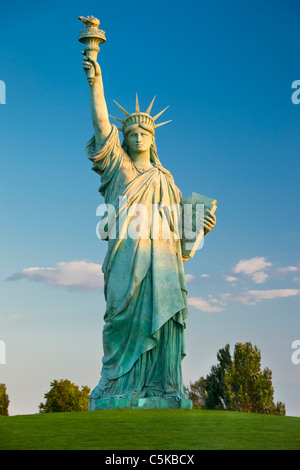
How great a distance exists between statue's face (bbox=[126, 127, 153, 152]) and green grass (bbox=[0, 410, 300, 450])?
20.3 ft

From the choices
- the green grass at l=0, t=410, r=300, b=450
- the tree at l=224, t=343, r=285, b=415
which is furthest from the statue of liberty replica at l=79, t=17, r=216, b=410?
the tree at l=224, t=343, r=285, b=415

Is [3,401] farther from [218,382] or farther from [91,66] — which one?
[91,66]

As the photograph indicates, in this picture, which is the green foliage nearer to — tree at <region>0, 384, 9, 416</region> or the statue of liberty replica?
tree at <region>0, 384, 9, 416</region>

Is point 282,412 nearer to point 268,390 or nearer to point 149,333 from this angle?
point 268,390

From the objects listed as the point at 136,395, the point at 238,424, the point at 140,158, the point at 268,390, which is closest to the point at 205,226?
the point at 140,158

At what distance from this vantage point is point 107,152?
14.6 metres

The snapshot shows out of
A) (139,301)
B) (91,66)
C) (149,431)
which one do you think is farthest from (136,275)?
(149,431)

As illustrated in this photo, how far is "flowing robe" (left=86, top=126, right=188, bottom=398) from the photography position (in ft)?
44.1

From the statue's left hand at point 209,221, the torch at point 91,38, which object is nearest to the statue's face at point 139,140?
the torch at point 91,38

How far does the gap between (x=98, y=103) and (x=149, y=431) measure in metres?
7.75

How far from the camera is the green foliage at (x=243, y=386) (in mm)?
39625

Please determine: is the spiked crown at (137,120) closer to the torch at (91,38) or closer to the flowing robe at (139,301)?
the flowing robe at (139,301)

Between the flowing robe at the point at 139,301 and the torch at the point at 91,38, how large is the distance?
1598 mm
